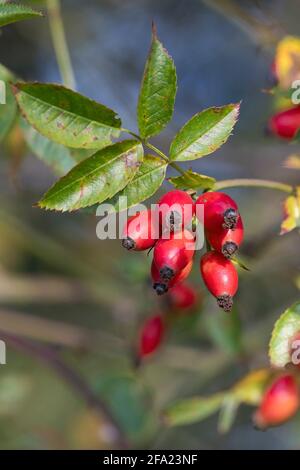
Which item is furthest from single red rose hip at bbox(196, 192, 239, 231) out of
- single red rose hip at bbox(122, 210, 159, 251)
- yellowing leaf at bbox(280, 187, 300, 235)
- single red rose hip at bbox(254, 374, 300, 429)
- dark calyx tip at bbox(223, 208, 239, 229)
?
single red rose hip at bbox(254, 374, 300, 429)

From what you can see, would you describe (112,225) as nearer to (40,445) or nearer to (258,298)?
(40,445)

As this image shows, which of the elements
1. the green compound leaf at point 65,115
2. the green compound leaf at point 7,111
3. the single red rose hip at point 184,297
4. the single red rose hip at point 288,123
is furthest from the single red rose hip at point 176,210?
the single red rose hip at point 184,297

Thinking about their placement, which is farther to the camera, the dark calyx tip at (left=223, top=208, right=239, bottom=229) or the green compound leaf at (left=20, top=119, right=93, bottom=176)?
the green compound leaf at (left=20, top=119, right=93, bottom=176)

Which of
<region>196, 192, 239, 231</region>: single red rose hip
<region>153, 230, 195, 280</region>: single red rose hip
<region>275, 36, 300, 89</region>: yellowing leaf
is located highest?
<region>275, 36, 300, 89</region>: yellowing leaf

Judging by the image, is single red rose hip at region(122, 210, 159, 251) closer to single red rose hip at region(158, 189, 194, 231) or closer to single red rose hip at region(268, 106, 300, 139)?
single red rose hip at region(158, 189, 194, 231)
